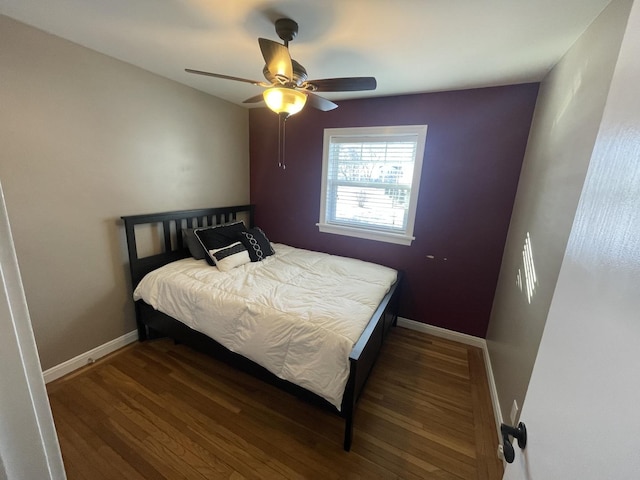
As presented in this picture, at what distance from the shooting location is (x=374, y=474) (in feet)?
4.66

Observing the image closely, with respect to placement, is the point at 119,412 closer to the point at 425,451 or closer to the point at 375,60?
the point at 425,451

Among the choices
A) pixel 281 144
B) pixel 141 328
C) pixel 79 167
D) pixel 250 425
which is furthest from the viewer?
pixel 281 144

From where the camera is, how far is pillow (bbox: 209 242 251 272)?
2443 mm

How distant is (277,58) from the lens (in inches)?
51.3

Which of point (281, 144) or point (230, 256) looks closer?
point (230, 256)

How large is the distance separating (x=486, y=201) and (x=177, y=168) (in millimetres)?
2964

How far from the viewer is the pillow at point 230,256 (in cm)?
244

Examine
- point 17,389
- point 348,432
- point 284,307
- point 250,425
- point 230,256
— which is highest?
point 17,389

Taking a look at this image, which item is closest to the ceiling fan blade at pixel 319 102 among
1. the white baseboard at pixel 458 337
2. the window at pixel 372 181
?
the window at pixel 372 181

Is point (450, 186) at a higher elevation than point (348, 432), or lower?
higher

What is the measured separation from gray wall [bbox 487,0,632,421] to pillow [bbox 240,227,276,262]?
222 centimetres

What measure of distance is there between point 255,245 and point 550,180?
2.43 meters

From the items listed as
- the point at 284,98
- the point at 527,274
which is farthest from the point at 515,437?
the point at 284,98

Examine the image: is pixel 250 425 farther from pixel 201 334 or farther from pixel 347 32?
pixel 347 32
